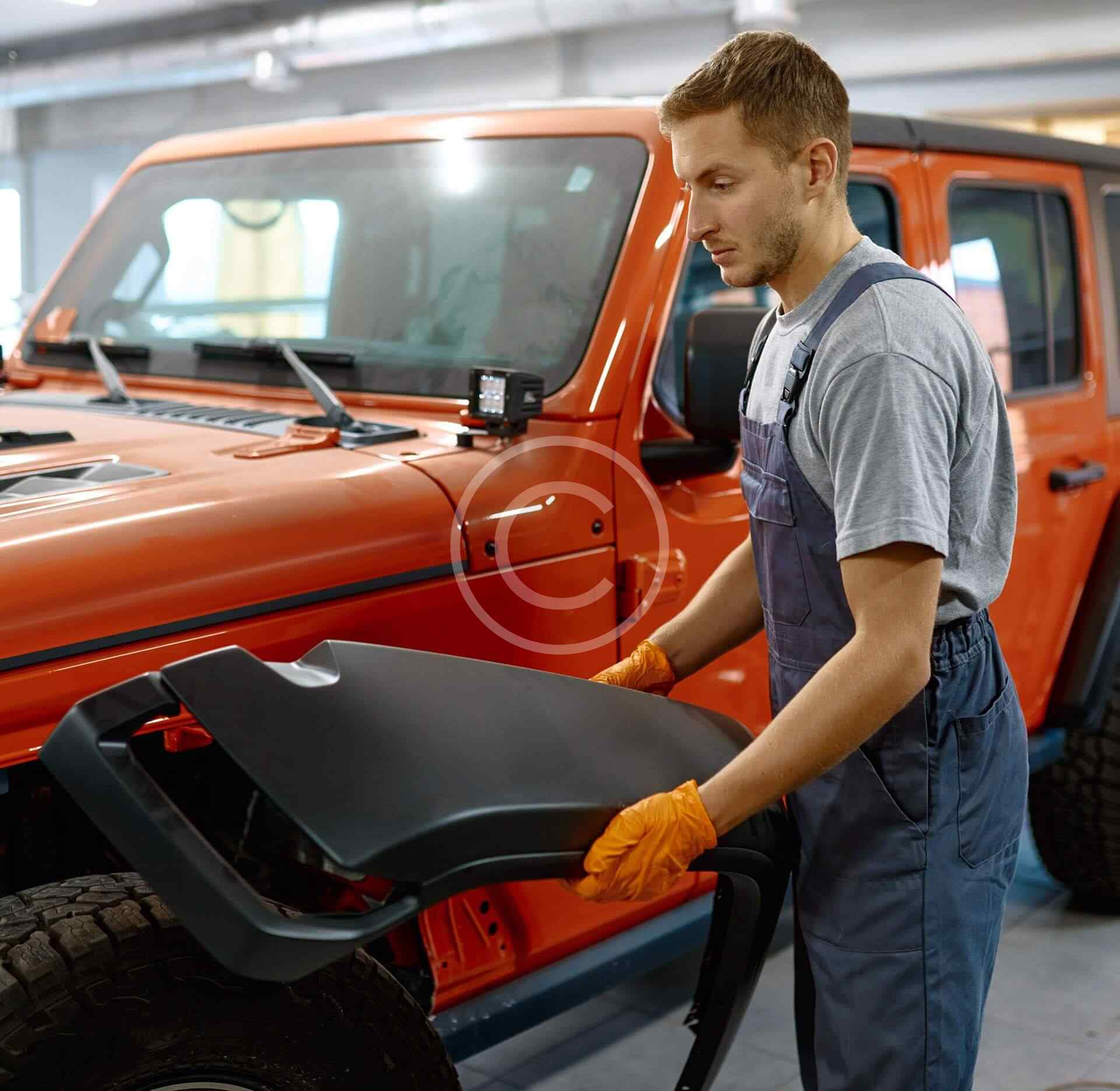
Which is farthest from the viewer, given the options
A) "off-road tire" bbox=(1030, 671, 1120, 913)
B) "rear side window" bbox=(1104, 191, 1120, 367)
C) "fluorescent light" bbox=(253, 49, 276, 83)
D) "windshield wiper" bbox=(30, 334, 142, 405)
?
"fluorescent light" bbox=(253, 49, 276, 83)

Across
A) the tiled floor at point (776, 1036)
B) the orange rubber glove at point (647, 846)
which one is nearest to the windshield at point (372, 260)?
the orange rubber glove at point (647, 846)

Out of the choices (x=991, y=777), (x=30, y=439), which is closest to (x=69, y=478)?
(x=30, y=439)

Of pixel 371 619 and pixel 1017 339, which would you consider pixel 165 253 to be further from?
pixel 1017 339

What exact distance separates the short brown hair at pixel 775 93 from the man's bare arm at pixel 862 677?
0.50 metres

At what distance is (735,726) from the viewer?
1.97m

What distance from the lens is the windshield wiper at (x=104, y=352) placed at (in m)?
2.77

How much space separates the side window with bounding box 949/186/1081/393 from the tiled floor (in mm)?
1361

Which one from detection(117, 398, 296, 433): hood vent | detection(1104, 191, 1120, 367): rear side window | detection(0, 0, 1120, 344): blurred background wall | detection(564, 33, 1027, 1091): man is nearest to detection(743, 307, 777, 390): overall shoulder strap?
detection(564, 33, 1027, 1091): man

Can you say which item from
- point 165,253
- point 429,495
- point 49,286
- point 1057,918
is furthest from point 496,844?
point 1057,918

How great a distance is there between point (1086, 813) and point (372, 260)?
7.08 feet

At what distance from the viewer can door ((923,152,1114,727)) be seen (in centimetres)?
311

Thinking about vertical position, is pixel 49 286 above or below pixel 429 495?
above

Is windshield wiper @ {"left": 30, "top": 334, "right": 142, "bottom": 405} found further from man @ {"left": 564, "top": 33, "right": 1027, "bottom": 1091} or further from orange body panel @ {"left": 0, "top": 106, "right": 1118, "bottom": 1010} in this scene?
man @ {"left": 564, "top": 33, "right": 1027, "bottom": 1091}

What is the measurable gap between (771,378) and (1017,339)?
1623 mm
